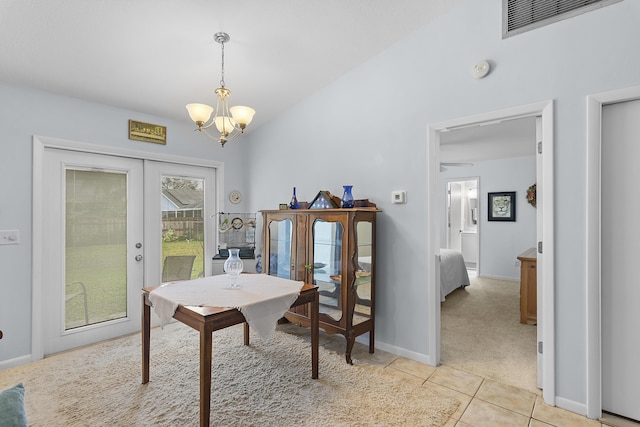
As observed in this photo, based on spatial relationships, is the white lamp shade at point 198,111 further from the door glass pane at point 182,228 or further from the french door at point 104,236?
the door glass pane at point 182,228

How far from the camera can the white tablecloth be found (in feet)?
6.26

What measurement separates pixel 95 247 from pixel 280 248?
6.02ft

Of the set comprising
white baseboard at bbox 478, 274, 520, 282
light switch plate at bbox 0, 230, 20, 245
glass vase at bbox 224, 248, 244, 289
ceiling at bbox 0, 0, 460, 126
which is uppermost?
ceiling at bbox 0, 0, 460, 126

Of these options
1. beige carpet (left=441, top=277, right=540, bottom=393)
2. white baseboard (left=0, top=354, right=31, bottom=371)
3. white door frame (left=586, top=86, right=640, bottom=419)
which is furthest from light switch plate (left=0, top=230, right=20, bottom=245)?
white door frame (left=586, top=86, right=640, bottom=419)

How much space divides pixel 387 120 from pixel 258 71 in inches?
51.2

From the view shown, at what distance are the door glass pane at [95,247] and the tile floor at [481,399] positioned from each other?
242 cm

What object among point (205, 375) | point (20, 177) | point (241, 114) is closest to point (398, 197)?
point (241, 114)

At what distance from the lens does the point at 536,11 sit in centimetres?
216

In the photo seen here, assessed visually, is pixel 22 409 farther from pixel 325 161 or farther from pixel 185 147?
pixel 185 147

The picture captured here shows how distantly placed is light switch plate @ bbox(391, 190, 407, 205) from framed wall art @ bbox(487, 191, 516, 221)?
13.6 feet

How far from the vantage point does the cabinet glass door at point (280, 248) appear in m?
3.24

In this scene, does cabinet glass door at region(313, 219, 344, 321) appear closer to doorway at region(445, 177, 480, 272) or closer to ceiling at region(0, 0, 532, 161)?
ceiling at region(0, 0, 532, 161)

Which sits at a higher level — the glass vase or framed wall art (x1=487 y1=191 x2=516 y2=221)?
framed wall art (x1=487 y1=191 x2=516 y2=221)

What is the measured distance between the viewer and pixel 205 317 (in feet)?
5.66
